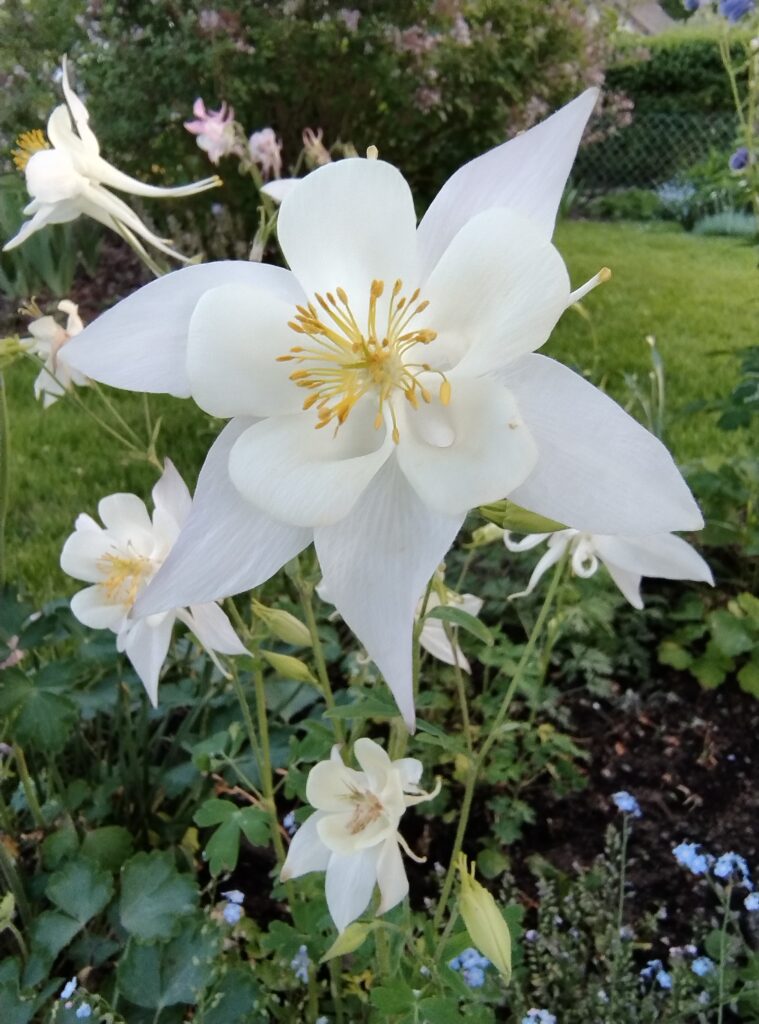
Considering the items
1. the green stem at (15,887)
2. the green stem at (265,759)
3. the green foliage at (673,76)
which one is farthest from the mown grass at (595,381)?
the green foliage at (673,76)

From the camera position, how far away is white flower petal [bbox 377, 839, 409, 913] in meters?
0.81

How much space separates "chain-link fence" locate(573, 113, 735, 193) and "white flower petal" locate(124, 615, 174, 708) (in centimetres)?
739

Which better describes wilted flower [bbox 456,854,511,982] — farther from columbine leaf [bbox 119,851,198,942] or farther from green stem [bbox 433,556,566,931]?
columbine leaf [bbox 119,851,198,942]

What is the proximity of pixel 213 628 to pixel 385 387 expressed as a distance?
0.36m

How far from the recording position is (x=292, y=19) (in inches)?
145

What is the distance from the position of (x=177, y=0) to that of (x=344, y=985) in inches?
146

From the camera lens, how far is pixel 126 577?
1.00 meters

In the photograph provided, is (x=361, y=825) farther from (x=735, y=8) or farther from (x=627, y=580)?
(x=735, y=8)

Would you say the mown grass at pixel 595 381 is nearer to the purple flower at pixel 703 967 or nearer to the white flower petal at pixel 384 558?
the purple flower at pixel 703 967

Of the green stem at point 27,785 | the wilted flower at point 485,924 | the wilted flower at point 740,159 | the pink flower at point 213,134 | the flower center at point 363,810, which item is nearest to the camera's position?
the wilted flower at point 485,924

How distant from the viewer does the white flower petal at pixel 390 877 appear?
81cm

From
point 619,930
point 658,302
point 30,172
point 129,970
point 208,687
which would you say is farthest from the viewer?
point 658,302

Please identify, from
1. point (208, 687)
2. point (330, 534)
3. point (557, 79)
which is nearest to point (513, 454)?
point (330, 534)

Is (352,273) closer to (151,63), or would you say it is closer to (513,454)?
(513,454)
